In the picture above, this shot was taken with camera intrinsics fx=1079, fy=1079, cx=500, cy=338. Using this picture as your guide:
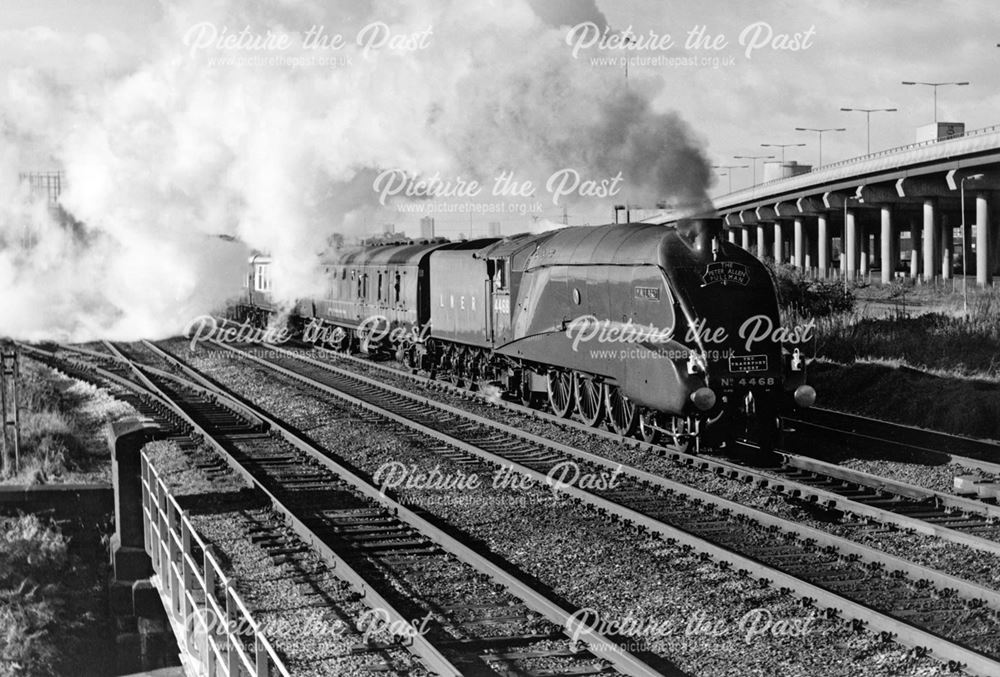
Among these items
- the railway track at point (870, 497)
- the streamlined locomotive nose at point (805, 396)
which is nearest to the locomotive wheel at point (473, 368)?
the railway track at point (870, 497)

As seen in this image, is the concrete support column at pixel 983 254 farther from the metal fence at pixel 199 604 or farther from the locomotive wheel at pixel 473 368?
the metal fence at pixel 199 604

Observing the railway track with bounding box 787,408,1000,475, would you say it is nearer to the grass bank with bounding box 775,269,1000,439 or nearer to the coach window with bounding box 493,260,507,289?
the grass bank with bounding box 775,269,1000,439

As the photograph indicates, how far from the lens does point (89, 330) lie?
40.2 meters

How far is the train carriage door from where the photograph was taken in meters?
19.9

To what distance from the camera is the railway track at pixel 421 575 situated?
7684 mm

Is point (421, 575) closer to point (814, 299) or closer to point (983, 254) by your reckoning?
point (814, 299)

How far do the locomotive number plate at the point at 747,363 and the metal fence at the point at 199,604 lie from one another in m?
7.07

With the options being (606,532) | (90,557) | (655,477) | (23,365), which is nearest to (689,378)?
(655,477)

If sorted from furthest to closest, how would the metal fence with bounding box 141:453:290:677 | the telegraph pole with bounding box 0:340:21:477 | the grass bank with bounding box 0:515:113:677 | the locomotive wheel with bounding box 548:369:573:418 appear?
1. the locomotive wheel with bounding box 548:369:573:418
2. the telegraph pole with bounding box 0:340:21:477
3. the grass bank with bounding box 0:515:113:677
4. the metal fence with bounding box 141:453:290:677

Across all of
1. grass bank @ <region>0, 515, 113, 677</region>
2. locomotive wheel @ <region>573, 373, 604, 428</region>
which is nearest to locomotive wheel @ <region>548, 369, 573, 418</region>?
locomotive wheel @ <region>573, 373, 604, 428</region>

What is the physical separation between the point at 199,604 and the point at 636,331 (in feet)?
25.0

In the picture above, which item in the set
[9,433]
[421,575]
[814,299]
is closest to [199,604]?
[421,575]

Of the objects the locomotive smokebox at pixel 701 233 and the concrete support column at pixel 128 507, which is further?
the locomotive smokebox at pixel 701 233

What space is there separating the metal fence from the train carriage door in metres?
9.13
